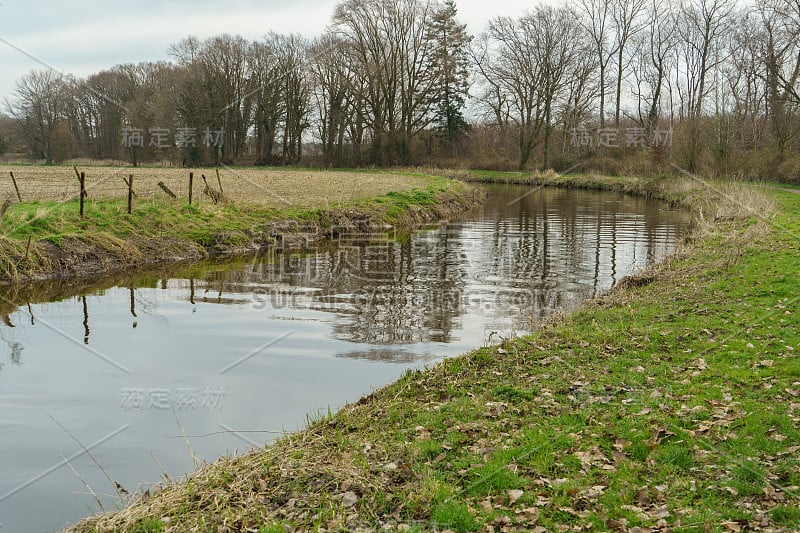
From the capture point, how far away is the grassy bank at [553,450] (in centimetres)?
492

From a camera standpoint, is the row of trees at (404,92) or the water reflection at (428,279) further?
the row of trees at (404,92)

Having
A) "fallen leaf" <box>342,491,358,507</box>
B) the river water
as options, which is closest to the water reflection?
the river water

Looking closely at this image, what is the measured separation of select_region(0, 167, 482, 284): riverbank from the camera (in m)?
15.1

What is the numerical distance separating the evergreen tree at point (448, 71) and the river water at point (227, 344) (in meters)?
40.6

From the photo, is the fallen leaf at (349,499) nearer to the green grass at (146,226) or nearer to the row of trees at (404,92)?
the green grass at (146,226)

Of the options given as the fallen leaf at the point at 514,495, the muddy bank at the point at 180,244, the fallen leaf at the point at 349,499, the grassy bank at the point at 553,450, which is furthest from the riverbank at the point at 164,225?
the fallen leaf at the point at 514,495

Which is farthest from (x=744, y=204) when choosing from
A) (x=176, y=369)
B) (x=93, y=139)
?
(x=93, y=139)

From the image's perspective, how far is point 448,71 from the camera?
57406mm

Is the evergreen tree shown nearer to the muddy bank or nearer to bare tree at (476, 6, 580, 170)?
bare tree at (476, 6, 580, 170)

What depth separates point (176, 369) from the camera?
359 inches

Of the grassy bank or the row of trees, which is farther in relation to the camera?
the row of trees

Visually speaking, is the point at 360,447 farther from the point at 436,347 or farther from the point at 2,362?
the point at 2,362

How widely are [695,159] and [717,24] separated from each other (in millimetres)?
17143

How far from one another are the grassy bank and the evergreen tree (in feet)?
168
